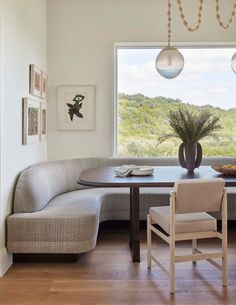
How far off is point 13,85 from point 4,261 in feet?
4.79

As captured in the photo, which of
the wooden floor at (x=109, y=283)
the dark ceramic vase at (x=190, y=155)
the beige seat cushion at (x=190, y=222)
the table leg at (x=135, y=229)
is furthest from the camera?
the dark ceramic vase at (x=190, y=155)

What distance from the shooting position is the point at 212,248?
11.6 feet

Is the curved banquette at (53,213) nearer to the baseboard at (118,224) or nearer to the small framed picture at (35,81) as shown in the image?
the baseboard at (118,224)

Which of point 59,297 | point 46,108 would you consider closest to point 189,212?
point 59,297

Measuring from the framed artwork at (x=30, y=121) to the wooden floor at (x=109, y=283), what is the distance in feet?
3.97

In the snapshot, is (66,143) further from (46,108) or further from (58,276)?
(58,276)

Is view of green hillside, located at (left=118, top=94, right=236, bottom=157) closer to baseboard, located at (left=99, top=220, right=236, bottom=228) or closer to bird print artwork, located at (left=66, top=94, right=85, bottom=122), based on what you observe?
bird print artwork, located at (left=66, top=94, right=85, bottom=122)

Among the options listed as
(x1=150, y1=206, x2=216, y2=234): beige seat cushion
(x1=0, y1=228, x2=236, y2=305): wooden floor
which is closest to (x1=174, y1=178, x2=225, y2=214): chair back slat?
(x1=150, y1=206, x2=216, y2=234): beige seat cushion

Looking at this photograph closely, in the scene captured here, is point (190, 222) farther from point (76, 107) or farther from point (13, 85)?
point (76, 107)

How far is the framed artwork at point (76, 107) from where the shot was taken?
471 cm

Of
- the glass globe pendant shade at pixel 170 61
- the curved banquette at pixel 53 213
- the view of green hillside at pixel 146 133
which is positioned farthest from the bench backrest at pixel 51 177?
the glass globe pendant shade at pixel 170 61

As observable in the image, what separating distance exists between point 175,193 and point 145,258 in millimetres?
977

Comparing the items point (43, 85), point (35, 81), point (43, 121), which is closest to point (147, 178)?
point (35, 81)

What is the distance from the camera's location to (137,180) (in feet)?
9.53
